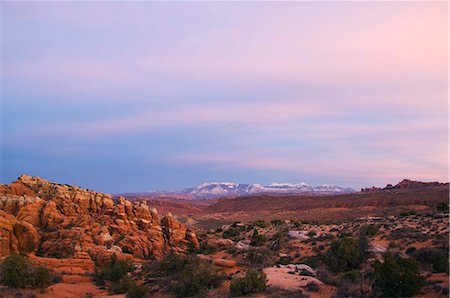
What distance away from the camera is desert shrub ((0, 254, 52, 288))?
54.9 feet

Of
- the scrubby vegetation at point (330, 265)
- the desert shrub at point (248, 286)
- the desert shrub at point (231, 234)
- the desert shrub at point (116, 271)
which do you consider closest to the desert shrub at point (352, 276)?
the scrubby vegetation at point (330, 265)

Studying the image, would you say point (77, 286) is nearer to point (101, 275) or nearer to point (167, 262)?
point (101, 275)

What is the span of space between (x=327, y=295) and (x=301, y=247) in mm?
11279

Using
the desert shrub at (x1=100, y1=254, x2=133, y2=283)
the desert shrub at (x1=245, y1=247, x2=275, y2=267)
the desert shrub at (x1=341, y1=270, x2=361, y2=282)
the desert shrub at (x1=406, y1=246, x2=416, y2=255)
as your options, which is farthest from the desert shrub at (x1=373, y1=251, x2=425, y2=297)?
the desert shrub at (x1=100, y1=254, x2=133, y2=283)

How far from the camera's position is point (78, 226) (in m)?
25.7

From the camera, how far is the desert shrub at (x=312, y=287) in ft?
48.7

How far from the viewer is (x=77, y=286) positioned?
18.3 metres

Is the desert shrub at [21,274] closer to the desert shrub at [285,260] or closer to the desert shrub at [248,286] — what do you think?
the desert shrub at [248,286]

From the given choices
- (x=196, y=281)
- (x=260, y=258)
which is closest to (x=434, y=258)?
(x=260, y=258)

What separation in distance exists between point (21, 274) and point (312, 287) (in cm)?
1264

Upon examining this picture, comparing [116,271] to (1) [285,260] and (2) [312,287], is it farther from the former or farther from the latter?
(2) [312,287]

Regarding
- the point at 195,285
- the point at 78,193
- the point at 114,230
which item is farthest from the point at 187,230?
the point at 195,285

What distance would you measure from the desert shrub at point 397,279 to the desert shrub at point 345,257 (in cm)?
446

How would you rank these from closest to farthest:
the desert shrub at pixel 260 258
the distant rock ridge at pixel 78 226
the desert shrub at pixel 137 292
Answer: the desert shrub at pixel 137 292 → the desert shrub at pixel 260 258 → the distant rock ridge at pixel 78 226
